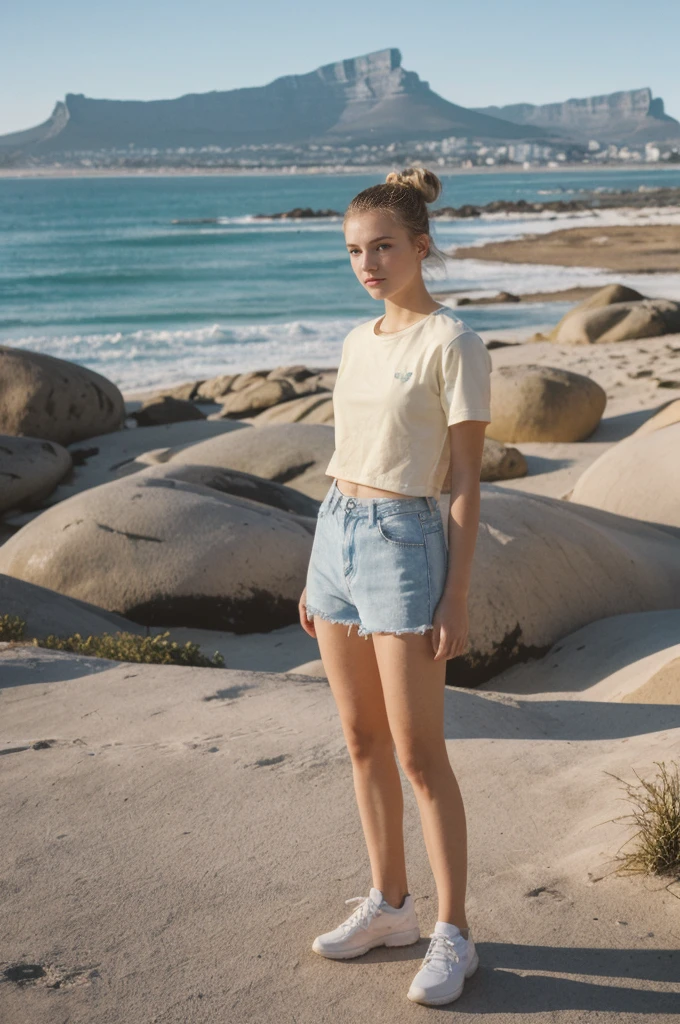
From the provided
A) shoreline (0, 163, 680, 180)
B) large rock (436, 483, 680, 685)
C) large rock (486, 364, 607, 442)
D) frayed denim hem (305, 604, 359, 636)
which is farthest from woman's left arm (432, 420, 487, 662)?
shoreline (0, 163, 680, 180)

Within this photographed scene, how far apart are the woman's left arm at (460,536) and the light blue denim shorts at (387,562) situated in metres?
0.03

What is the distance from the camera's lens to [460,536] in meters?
2.53

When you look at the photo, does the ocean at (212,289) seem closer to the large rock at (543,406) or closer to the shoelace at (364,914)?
the shoelace at (364,914)

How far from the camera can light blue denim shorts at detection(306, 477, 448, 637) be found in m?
2.52

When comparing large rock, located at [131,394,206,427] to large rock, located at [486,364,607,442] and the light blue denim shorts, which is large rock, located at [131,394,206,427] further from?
the light blue denim shorts

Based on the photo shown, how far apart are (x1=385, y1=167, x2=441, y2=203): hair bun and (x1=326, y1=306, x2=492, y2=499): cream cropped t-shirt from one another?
280mm

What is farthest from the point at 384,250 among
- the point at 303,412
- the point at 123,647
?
the point at 303,412

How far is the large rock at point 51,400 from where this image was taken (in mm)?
11500

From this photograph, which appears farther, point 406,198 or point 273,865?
point 273,865

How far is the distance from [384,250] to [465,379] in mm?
399

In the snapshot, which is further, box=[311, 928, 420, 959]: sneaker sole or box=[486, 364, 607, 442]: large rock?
box=[486, 364, 607, 442]: large rock

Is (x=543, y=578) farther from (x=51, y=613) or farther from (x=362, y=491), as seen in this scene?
(x=362, y=491)

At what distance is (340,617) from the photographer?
270 centimetres

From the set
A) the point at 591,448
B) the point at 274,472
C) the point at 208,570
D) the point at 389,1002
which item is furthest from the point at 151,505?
the point at 591,448
